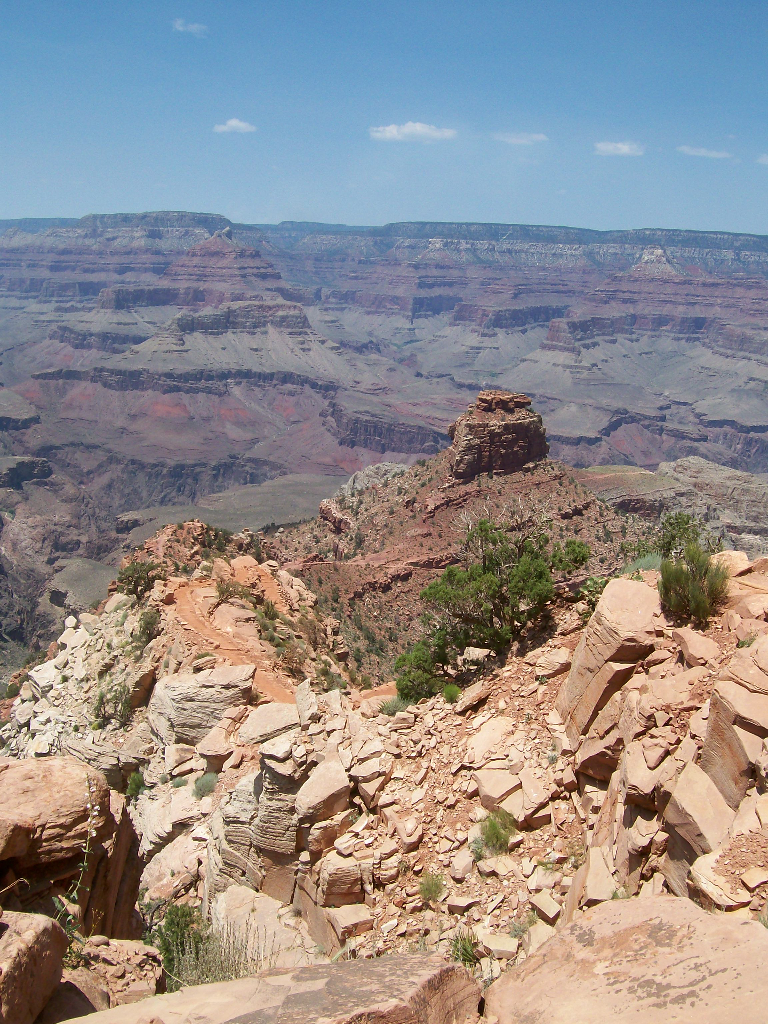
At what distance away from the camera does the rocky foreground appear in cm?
707

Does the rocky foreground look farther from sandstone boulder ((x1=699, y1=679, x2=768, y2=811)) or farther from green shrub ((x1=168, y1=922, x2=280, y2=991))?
green shrub ((x1=168, y1=922, x2=280, y2=991))

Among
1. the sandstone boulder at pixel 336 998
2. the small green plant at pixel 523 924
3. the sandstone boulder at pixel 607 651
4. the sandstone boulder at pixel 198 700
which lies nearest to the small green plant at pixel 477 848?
the small green plant at pixel 523 924

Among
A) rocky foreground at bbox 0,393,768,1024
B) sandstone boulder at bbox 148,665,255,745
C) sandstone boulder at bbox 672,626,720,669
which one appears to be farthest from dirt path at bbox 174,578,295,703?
sandstone boulder at bbox 672,626,720,669

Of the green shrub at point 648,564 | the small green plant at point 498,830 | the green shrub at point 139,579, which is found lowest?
the green shrub at point 139,579

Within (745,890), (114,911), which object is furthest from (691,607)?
(114,911)

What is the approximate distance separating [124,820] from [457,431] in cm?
4668

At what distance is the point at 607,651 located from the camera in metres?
11.9

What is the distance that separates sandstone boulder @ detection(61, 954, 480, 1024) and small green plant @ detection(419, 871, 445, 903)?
106 inches

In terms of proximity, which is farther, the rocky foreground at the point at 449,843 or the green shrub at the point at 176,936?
the green shrub at the point at 176,936

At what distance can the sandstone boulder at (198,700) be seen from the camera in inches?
701

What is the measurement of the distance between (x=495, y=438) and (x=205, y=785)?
42.8 meters

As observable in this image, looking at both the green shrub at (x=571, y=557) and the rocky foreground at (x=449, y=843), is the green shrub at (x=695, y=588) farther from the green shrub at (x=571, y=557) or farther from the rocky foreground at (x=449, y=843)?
the green shrub at (x=571, y=557)

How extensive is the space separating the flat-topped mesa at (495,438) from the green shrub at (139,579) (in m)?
31.6

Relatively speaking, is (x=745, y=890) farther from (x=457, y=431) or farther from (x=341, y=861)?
(x=457, y=431)
